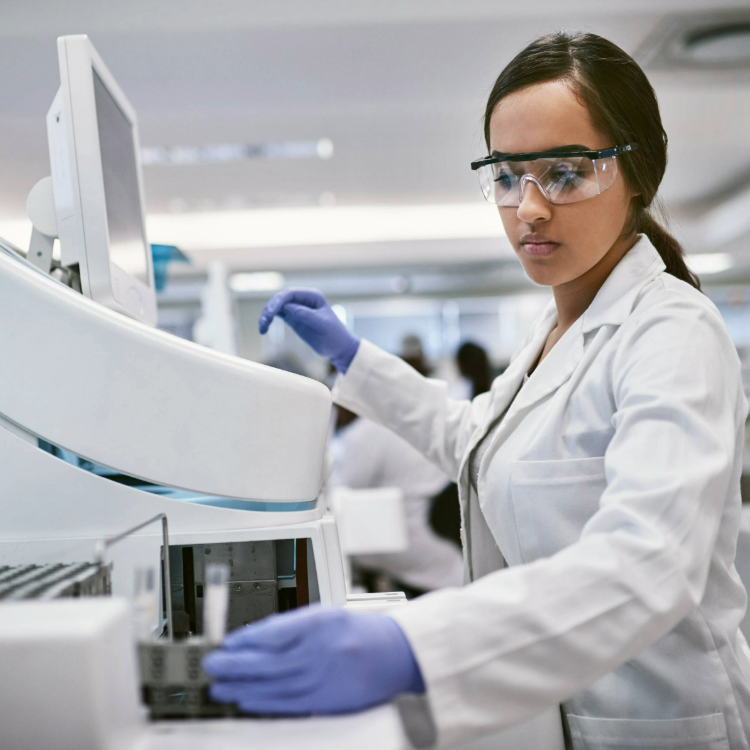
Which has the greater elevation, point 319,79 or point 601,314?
point 319,79

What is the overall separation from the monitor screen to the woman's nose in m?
0.52

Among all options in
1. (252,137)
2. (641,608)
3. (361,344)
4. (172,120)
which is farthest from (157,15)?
(641,608)

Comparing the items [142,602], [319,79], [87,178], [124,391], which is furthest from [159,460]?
[319,79]

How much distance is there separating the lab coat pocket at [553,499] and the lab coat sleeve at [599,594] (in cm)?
18

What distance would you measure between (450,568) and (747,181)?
15.9ft

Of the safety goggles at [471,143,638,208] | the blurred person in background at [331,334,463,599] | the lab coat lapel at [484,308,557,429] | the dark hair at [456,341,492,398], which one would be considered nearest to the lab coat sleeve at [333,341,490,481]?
the lab coat lapel at [484,308,557,429]

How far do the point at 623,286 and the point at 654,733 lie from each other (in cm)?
53

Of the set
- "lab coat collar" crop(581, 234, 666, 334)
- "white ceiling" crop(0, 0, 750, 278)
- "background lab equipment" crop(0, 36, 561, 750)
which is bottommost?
"background lab equipment" crop(0, 36, 561, 750)

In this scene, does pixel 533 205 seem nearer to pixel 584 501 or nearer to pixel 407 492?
pixel 584 501

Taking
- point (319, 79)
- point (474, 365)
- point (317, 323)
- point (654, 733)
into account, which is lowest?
point (654, 733)

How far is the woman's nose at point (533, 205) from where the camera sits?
904mm

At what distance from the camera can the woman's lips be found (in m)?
0.94

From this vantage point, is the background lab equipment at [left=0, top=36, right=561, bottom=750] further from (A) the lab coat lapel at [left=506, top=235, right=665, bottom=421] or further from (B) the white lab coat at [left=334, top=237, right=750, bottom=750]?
(A) the lab coat lapel at [left=506, top=235, right=665, bottom=421]

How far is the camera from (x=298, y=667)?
1.68ft
